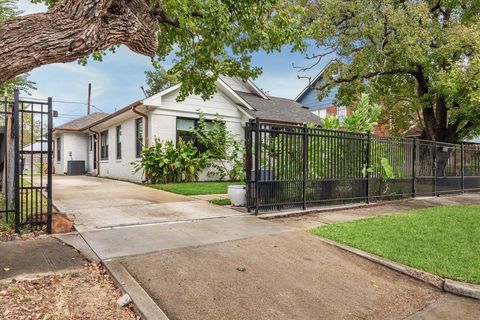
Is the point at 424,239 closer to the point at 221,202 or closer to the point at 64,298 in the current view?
the point at 221,202

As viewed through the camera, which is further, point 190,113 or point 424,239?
point 190,113

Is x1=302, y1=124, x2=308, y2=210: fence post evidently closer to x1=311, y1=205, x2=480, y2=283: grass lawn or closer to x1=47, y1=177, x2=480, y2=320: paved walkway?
x1=311, y1=205, x2=480, y2=283: grass lawn

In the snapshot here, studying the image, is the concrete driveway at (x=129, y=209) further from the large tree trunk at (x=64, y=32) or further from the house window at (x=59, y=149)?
the house window at (x=59, y=149)

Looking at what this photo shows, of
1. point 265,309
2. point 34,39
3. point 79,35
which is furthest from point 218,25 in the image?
point 265,309

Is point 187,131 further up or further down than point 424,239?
further up

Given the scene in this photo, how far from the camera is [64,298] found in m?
3.29

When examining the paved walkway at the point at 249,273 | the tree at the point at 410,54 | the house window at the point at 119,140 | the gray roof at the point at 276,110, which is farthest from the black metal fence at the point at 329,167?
the house window at the point at 119,140

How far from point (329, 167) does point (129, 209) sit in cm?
517

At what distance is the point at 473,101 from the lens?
39.8 ft

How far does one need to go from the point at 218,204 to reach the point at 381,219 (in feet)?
12.9

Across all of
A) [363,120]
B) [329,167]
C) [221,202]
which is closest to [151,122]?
[221,202]

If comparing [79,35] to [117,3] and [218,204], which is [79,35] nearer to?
[117,3]

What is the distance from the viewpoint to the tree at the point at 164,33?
10.9 ft

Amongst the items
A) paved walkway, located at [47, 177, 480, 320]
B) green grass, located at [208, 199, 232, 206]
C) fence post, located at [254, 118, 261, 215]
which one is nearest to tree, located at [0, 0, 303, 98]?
fence post, located at [254, 118, 261, 215]
